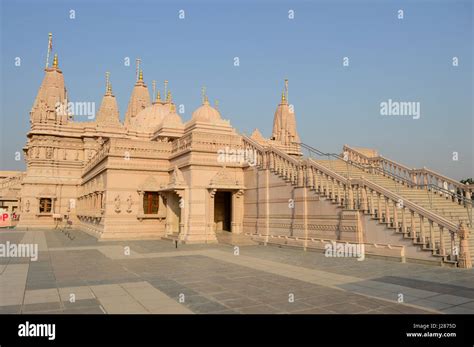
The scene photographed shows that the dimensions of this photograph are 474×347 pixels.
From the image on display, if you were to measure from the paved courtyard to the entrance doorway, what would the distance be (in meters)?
11.7

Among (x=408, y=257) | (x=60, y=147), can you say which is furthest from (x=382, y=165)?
(x=60, y=147)

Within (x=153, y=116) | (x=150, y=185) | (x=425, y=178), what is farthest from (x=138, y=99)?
(x=425, y=178)

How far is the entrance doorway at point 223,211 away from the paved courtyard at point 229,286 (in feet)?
38.4

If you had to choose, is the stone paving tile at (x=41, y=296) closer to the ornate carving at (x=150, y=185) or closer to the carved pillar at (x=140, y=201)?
the carved pillar at (x=140, y=201)

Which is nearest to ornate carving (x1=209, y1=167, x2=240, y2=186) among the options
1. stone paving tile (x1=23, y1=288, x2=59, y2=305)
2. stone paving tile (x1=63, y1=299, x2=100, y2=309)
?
stone paving tile (x1=23, y1=288, x2=59, y2=305)

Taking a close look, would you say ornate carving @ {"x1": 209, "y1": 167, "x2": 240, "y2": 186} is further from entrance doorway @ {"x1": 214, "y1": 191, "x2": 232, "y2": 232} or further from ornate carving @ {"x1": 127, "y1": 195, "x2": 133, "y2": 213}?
ornate carving @ {"x1": 127, "y1": 195, "x2": 133, "y2": 213}

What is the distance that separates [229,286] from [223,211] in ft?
57.0

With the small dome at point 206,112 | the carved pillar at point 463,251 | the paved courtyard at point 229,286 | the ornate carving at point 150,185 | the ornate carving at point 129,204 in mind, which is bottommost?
the paved courtyard at point 229,286

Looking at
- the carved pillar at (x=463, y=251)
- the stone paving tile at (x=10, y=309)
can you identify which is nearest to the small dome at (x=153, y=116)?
the carved pillar at (x=463, y=251)

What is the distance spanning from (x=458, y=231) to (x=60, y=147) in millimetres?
43119

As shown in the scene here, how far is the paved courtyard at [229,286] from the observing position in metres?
7.03

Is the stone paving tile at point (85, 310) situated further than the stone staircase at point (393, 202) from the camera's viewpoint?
No

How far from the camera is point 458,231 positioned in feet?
39.4
